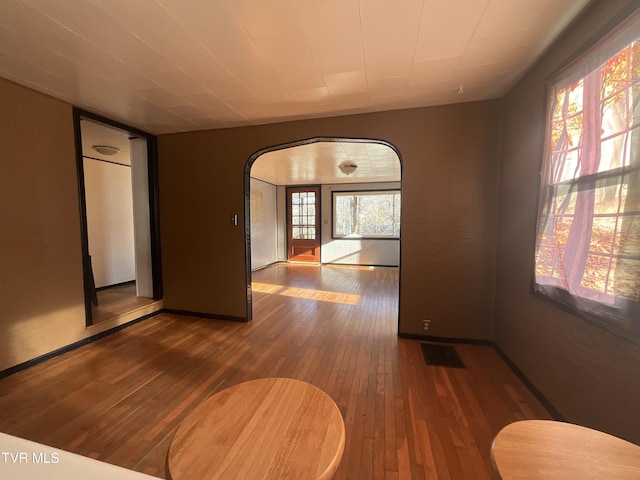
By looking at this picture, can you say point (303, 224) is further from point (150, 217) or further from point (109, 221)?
point (150, 217)

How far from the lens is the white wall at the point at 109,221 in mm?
4406

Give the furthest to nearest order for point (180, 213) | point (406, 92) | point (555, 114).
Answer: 1. point (180, 213)
2. point (406, 92)
3. point (555, 114)

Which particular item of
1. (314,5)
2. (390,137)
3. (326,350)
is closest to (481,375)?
(326,350)

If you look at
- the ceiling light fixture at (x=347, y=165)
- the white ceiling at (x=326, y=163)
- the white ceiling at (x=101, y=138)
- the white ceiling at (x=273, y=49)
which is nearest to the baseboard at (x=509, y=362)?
the white ceiling at (x=326, y=163)

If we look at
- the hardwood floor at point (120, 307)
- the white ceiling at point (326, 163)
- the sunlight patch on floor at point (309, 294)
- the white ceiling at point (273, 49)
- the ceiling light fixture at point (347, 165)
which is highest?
the white ceiling at point (273, 49)

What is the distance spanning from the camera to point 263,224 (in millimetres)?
7160

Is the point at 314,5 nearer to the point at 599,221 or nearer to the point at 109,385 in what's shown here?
the point at 599,221

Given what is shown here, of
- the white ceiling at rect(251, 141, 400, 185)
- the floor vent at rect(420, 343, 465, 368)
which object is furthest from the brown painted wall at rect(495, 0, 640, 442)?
the white ceiling at rect(251, 141, 400, 185)

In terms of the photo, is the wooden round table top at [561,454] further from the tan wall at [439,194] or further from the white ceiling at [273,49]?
the tan wall at [439,194]

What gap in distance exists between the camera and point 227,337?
2.88 metres

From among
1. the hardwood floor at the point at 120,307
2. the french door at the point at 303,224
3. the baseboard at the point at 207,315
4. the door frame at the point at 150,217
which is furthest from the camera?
the french door at the point at 303,224

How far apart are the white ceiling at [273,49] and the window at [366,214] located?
15.4 feet

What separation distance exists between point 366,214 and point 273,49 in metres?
5.89

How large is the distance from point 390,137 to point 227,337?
9.28ft
